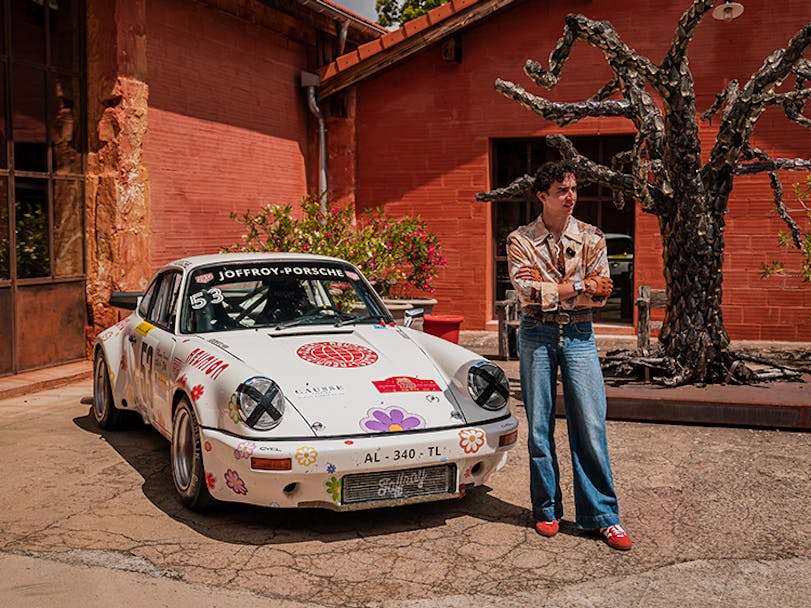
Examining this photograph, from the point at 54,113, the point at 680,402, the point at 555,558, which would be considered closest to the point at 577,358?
the point at 555,558

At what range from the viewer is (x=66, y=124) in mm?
9438

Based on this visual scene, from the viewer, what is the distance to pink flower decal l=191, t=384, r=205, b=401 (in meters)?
4.78

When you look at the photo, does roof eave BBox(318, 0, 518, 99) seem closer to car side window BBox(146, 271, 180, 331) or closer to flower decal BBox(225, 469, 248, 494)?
car side window BBox(146, 271, 180, 331)

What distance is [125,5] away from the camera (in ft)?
31.1

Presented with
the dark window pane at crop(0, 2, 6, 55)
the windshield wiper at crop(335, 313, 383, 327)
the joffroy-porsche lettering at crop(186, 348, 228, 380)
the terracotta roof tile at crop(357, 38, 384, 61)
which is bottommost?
the joffroy-porsche lettering at crop(186, 348, 228, 380)

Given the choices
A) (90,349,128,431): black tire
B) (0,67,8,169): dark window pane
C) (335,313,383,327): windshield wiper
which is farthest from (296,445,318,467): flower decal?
(0,67,8,169): dark window pane

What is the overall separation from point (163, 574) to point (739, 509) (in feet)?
9.77

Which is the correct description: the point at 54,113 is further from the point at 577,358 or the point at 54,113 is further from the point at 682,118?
the point at 577,358

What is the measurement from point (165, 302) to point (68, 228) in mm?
4013

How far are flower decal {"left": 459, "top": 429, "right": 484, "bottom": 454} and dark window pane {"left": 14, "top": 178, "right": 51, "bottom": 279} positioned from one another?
5883mm

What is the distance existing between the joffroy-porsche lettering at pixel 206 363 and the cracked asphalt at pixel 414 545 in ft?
2.41

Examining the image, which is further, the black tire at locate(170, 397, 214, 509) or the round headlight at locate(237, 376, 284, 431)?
the black tire at locate(170, 397, 214, 509)

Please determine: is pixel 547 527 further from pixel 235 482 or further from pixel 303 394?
pixel 235 482

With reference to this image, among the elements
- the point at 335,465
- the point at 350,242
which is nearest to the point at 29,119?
the point at 350,242
